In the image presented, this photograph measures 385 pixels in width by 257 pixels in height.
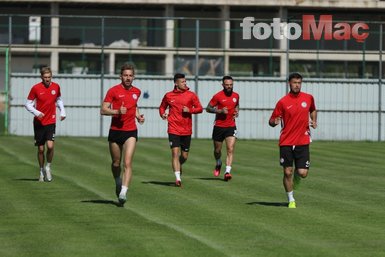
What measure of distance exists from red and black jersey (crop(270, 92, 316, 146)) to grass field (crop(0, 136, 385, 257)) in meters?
1.10

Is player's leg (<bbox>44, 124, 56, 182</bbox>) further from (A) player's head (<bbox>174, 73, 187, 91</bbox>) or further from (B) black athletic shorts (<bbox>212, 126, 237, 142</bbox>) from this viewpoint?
(B) black athletic shorts (<bbox>212, 126, 237, 142</bbox>)

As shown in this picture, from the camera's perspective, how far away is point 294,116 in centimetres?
1916

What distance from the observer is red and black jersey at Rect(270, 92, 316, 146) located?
62.8 ft

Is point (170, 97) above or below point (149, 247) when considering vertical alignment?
above

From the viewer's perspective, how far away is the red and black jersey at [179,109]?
24453 mm

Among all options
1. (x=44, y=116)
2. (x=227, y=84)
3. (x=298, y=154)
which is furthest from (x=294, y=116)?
(x=227, y=84)

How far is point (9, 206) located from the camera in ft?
62.2

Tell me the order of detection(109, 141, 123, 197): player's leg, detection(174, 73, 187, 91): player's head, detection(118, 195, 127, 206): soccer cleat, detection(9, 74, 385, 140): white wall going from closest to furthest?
detection(118, 195, 127, 206): soccer cleat
detection(109, 141, 123, 197): player's leg
detection(174, 73, 187, 91): player's head
detection(9, 74, 385, 140): white wall

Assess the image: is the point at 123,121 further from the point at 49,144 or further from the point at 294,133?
the point at 49,144

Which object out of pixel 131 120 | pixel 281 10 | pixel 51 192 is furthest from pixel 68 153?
pixel 281 10

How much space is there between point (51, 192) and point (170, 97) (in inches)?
158

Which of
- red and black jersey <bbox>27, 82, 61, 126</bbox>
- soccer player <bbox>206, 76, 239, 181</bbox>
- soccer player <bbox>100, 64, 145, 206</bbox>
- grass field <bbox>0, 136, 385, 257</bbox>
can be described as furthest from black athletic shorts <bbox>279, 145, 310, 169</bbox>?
soccer player <bbox>206, 76, 239, 181</bbox>

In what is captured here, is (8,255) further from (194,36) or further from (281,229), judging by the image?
(194,36)

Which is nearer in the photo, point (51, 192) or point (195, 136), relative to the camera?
point (51, 192)
